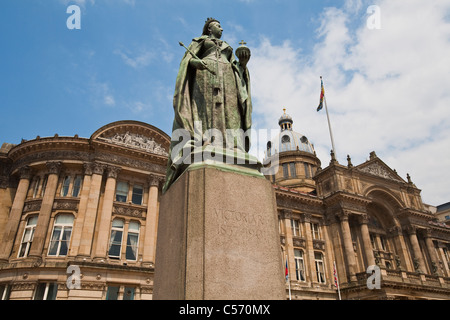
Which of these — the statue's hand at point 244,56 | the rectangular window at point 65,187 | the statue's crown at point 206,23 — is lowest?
the statue's hand at point 244,56

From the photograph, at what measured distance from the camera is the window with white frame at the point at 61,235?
24.5 m

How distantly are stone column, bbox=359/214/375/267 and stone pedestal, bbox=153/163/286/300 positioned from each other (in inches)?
1345

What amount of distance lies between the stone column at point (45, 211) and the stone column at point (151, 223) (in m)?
7.33

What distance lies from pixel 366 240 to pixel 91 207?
2763cm

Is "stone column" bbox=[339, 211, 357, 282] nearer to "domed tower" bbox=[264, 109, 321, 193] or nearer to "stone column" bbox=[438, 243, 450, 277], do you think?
"domed tower" bbox=[264, 109, 321, 193]

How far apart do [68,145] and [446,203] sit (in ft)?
223

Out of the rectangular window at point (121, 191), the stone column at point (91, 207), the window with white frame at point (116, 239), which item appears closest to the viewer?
the stone column at point (91, 207)

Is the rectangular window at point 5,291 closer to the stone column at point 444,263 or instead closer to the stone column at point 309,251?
the stone column at point 309,251

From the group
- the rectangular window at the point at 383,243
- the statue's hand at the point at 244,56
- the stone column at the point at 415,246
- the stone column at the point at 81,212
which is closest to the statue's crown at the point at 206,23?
the statue's hand at the point at 244,56

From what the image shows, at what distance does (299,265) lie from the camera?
33.9 m

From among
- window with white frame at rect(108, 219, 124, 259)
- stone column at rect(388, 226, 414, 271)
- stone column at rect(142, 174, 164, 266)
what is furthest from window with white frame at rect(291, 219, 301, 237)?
window with white frame at rect(108, 219, 124, 259)

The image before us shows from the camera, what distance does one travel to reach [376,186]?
40000mm

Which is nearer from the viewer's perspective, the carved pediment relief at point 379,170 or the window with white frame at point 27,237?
the window with white frame at point 27,237
